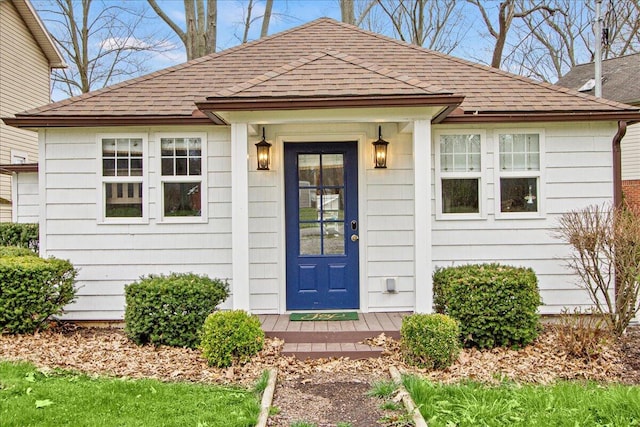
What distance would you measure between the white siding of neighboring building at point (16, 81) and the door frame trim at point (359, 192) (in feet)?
32.4

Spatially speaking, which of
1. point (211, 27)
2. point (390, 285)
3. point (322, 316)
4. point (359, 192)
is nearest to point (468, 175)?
point (359, 192)

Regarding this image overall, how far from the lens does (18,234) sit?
7.98 meters

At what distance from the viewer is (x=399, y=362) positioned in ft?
14.7

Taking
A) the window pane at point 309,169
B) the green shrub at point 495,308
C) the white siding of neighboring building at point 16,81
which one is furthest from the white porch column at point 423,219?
the white siding of neighboring building at point 16,81

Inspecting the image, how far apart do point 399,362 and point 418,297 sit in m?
0.85

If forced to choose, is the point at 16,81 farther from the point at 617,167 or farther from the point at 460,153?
the point at 617,167

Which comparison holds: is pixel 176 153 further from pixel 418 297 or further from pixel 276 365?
pixel 418 297

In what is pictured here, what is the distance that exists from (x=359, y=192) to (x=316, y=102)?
1612mm

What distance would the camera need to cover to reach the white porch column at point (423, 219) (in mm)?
5039

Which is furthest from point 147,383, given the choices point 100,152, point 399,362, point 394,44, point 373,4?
point 373,4

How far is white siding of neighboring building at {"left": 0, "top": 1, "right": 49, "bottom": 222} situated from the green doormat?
1027 centimetres

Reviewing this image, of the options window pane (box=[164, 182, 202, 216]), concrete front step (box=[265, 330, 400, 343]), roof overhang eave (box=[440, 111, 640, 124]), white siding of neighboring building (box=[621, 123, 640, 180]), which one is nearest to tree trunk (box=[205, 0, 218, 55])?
window pane (box=[164, 182, 202, 216])

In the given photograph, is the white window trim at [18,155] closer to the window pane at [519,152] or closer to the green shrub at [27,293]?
the green shrub at [27,293]

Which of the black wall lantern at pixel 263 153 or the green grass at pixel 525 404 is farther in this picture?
the black wall lantern at pixel 263 153
